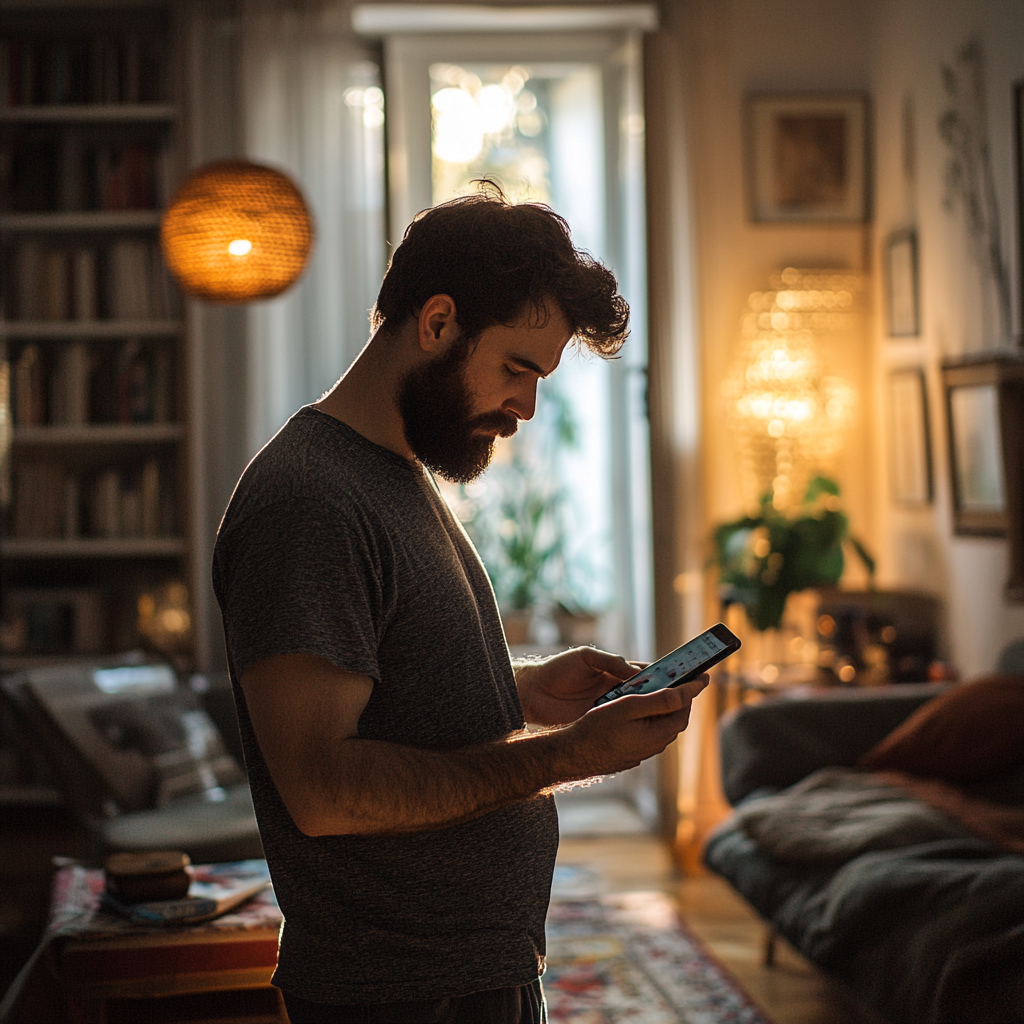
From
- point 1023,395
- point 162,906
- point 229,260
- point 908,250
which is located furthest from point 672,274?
point 162,906

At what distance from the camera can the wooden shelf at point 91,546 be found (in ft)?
14.6

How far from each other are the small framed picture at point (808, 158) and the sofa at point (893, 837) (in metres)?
1.88

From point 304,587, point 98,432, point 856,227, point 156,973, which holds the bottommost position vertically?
point 156,973

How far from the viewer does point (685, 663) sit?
1320 millimetres

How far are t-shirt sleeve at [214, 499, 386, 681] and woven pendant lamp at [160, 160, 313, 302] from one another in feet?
6.65

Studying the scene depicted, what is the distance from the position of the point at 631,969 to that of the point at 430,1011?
2158mm

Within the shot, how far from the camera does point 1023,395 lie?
330 cm

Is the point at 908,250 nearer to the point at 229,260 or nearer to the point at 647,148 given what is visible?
the point at 647,148

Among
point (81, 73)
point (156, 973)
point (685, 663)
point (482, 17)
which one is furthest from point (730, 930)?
point (81, 73)

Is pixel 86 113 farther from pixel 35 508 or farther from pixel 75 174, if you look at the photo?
pixel 35 508

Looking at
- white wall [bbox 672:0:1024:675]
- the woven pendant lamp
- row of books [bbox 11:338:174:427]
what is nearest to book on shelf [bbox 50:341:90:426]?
row of books [bbox 11:338:174:427]

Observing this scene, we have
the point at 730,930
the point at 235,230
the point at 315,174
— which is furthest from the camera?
the point at 315,174

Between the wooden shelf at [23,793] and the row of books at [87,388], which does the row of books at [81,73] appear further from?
the wooden shelf at [23,793]

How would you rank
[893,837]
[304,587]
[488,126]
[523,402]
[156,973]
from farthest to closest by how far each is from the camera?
1. [488,126]
2. [893,837]
3. [156,973]
4. [523,402]
5. [304,587]
